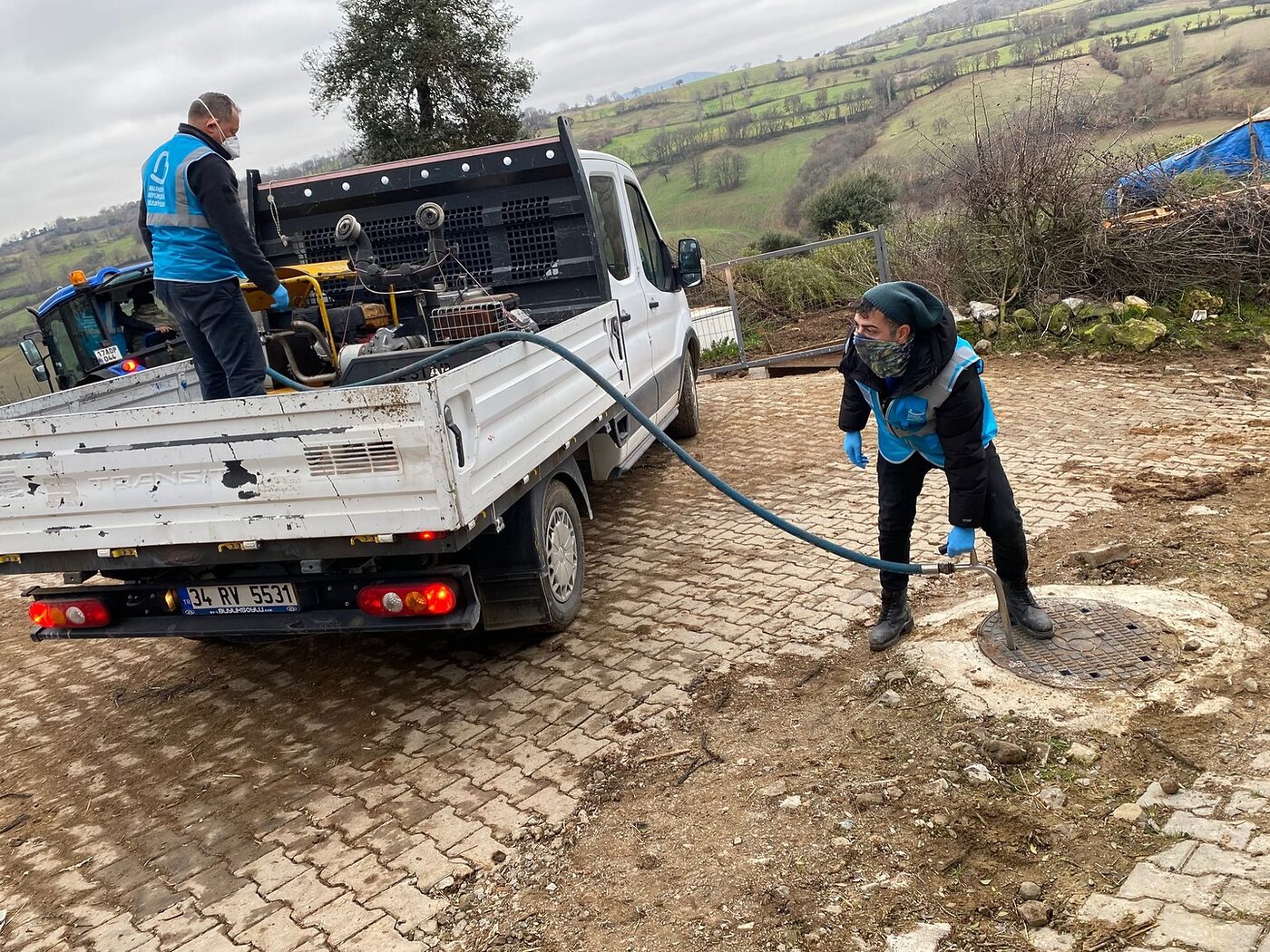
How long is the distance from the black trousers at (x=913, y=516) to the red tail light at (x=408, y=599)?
1931mm

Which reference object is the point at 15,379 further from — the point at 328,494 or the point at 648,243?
the point at 328,494

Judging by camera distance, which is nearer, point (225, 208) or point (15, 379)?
point (225, 208)

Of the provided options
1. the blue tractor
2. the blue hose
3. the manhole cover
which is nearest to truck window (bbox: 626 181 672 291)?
the blue hose

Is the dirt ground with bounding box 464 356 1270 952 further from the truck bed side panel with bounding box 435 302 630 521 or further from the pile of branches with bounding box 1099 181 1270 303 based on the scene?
the pile of branches with bounding box 1099 181 1270 303

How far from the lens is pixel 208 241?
4.50 m

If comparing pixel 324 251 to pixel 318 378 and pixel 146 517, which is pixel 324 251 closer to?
pixel 318 378

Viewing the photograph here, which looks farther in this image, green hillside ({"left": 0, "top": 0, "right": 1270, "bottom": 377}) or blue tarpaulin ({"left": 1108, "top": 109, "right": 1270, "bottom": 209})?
green hillside ({"left": 0, "top": 0, "right": 1270, "bottom": 377})

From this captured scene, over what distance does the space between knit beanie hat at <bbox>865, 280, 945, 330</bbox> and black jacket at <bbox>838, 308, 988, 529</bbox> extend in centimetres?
5

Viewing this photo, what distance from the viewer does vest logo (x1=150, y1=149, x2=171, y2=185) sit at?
4.43 meters

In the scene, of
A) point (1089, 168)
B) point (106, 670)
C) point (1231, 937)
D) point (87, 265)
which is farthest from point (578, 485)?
point (87, 265)

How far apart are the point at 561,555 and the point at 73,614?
2.29 meters

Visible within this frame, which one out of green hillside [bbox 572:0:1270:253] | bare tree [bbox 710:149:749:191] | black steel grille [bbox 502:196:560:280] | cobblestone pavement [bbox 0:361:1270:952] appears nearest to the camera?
cobblestone pavement [bbox 0:361:1270:952]

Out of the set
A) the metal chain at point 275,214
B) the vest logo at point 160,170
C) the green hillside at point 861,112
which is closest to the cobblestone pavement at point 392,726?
the vest logo at point 160,170

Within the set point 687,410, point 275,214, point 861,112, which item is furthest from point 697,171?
point 275,214
